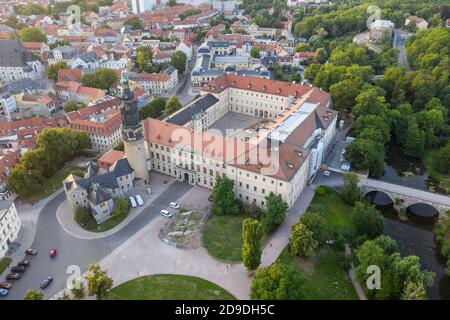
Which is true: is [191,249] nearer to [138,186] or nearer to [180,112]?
[138,186]

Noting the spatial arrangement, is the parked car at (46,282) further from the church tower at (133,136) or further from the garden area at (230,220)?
the church tower at (133,136)

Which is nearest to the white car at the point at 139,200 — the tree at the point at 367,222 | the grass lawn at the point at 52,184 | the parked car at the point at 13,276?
the grass lawn at the point at 52,184

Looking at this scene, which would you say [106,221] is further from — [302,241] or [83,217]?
[302,241]

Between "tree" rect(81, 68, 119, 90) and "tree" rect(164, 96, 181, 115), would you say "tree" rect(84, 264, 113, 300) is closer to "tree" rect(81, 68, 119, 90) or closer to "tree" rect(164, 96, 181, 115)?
"tree" rect(164, 96, 181, 115)

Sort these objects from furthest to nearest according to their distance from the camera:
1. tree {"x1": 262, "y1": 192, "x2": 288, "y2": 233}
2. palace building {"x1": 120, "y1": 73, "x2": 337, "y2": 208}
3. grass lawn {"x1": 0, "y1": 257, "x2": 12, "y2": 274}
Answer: palace building {"x1": 120, "y1": 73, "x2": 337, "y2": 208} < tree {"x1": 262, "y1": 192, "x2": 288, "y2": 233} < grass lawn {"x1": 0, "y1": 257, "x2": 12, "y2": 274}

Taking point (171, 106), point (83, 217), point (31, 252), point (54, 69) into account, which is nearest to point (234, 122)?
point (171, 106)

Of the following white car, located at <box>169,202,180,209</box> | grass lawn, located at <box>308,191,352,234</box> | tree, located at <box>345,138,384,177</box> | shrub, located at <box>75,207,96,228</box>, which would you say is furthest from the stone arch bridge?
shrub, located at <box>75,207,96,228</box>

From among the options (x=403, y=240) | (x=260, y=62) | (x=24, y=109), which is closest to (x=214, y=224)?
(x=403, y=240)
